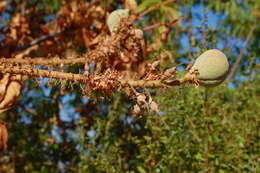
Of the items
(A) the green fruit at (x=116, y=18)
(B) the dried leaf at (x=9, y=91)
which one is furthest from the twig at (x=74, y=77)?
(A) the green fruit at (x=116, y=18)

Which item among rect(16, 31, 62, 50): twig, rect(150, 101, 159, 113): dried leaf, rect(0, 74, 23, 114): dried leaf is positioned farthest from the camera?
rect(16, 31, 62, 50): twig

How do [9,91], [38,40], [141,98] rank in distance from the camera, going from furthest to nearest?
1. [38,40]
2. [9,91]
3. [141,98]

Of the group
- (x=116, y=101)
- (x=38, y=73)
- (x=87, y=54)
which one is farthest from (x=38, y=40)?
(x=38, y=73)

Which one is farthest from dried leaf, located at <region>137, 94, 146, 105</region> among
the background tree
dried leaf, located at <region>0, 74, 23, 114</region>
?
dried leaf, located at <region>0, 74, 23, 114</region>

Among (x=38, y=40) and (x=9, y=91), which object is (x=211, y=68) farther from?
(x=38, y=40)

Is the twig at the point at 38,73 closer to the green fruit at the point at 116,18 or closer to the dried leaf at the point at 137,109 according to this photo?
the dried leaf at the point at 137,109

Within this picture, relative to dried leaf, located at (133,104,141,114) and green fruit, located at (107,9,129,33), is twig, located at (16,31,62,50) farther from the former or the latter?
dried leaf, located at (133,104,141,114)
